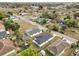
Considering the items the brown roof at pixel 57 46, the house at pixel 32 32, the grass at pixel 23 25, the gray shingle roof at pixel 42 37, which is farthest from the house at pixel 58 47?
the grass at pixel 23 25

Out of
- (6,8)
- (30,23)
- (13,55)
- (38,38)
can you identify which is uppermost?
(6,8)

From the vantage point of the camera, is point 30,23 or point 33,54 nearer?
point 33,54

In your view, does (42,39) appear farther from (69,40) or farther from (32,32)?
(69,40)

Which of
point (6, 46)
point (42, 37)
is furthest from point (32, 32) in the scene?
point (6, 46)

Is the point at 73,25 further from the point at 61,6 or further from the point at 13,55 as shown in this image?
the point at 13,55

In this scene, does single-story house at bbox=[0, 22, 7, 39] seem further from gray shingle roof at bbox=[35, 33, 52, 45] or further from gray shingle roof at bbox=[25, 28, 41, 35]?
gray shingle roof at bbox=[35, 33, 52, 45]

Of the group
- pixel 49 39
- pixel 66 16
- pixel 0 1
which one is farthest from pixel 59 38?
pixel 0 1

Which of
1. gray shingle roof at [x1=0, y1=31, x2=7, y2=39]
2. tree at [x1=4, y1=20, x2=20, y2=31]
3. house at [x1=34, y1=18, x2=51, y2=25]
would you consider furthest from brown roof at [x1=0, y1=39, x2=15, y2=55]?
house at [x1=34, y1=18, x2=51, y2=25]
